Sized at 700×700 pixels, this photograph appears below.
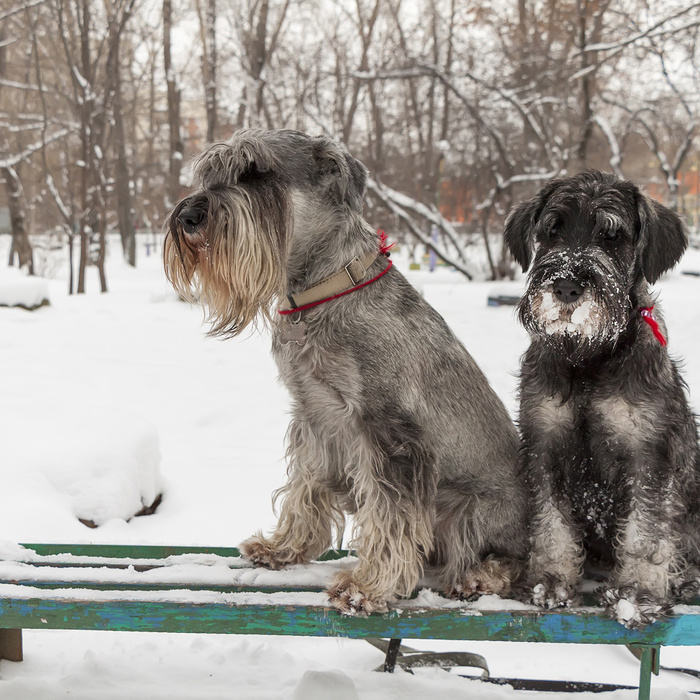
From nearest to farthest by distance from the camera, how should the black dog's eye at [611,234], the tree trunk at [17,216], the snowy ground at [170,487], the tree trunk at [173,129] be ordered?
the black dog's eye at [611,234] < the snowy ground at [170,487] < the tree trunk at [17,216] < the tree trunk at [173,129]

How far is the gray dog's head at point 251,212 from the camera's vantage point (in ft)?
8.57

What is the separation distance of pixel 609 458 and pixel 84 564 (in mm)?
1991

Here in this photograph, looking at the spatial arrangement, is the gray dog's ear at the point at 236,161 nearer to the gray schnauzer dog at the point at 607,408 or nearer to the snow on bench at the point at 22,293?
the gray schnauzer dog at the point at 607,408

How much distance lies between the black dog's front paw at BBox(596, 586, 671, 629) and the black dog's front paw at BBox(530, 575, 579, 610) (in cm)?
11

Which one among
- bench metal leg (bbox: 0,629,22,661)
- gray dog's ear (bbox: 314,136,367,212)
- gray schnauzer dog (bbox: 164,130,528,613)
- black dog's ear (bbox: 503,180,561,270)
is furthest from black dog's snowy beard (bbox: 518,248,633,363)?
bench metal leg (bbox: 0,629,22,661)

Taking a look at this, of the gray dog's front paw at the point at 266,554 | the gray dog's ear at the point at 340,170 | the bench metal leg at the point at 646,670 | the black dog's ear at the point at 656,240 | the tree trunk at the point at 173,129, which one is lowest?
the bench metal leg at the point at 646,670

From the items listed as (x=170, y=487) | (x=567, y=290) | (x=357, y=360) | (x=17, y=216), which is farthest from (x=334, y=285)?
(x=17, y=216)

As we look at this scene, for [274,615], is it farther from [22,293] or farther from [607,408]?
[22,293]

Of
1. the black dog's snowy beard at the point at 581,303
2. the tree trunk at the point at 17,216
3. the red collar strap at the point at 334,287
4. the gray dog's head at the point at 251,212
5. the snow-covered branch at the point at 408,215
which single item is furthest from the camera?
the tree trunk at the point at 17,216

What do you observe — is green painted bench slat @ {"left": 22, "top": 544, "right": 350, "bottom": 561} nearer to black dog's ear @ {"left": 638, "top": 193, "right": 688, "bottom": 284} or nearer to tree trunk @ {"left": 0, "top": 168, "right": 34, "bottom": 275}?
black dog's ear @ {"left": 638, "top": 193, "right": 688, "bottom": 284}

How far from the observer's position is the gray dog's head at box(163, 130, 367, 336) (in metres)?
2.61

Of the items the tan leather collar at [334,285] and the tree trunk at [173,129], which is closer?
the tan leather collar at [334,285]

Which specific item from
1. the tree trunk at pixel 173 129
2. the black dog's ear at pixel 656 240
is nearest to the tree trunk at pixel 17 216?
the tree trunk at pixel 173 129

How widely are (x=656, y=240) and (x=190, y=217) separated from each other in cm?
157
